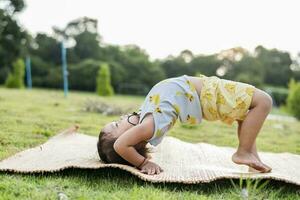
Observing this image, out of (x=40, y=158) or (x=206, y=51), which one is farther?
(x=206, y=51)

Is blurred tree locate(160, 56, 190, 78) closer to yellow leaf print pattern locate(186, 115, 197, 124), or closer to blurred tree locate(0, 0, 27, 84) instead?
blurred tree locate(0, 0, 27, 84)

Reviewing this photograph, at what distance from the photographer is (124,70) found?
33031 mm

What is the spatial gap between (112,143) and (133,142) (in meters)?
0.18

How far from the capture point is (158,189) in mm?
1991

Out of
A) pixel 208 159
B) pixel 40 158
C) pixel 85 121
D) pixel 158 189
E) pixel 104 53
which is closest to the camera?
pixel 158 189

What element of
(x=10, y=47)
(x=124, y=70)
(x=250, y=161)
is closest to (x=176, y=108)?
(x=250, y=161)

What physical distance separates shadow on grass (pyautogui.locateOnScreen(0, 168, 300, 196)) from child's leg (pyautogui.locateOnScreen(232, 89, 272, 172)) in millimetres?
230

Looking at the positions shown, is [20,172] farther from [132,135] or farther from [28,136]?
[28,136]

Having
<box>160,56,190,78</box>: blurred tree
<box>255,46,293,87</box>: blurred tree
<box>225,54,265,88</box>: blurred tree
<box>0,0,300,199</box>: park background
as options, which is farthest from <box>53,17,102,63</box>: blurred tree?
<box>255,46,293,87</box>: blurred tree

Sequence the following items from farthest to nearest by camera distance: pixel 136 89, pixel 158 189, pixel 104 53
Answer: pixel 104 53
pixel 136 89
pixel 158 189

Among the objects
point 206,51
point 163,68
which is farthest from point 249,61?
point 163,68

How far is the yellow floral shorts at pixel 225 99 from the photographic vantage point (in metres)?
2.45

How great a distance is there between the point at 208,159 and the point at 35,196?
56.3 inches

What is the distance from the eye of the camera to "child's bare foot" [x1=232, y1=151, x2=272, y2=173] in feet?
7.57
